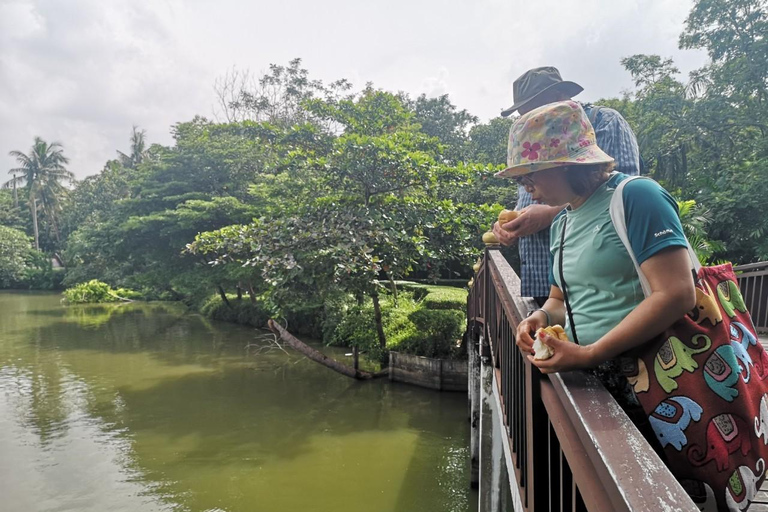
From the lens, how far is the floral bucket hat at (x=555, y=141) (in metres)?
1.21

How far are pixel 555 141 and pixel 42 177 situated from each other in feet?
143

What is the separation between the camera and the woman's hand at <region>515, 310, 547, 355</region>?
1.36m

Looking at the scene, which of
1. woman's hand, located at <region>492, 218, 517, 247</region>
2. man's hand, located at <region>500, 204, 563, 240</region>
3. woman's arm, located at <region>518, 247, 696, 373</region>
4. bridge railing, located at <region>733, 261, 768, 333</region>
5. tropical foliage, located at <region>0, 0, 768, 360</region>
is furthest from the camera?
tropical foliage, located at <region>0, 0, 768, 360</region>

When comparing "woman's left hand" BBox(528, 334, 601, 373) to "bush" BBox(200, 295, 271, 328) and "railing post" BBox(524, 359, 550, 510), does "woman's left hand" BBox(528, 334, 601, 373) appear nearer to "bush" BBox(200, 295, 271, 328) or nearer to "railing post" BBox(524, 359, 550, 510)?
"railing post" BBox(524, 359, 550, 510)

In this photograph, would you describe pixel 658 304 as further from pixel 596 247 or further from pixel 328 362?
pixel 328 362

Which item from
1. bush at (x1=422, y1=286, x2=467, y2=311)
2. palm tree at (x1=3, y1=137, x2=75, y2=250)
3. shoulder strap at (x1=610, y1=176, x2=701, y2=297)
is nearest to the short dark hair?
shoulder strap at (x1=610, y1=176, x2=701, y2=297)

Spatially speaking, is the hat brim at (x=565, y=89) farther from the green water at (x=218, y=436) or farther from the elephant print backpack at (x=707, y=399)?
the green water at (x=218, y=436)

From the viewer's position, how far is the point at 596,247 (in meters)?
1.16

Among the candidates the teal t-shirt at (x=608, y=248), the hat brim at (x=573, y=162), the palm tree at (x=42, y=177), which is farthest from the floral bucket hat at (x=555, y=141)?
the palm tree at (x=42, y=177)

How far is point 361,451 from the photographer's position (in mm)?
7570

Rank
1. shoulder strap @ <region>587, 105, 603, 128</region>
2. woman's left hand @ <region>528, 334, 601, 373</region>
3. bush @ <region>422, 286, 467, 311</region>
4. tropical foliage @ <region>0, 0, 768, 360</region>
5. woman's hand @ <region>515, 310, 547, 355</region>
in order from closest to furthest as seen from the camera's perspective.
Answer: woman's left hand @ <region>528, 334, 601, 373</region> < woman's hand @ <region>515, 310, 547, 355</region> < shoulder strap @ <region>587, 105, 603, 128</region> < tropical foliage @ <region>0, 0, 768, 360</region> < bush @ <region>422, 286, 467, 311</region>

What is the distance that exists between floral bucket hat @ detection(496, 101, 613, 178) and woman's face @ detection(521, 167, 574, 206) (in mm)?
26

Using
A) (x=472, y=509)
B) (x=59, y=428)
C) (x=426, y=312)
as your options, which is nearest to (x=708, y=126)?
(x=426, y=312)

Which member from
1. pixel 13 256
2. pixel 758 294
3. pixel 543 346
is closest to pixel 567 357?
pixel 543 346
